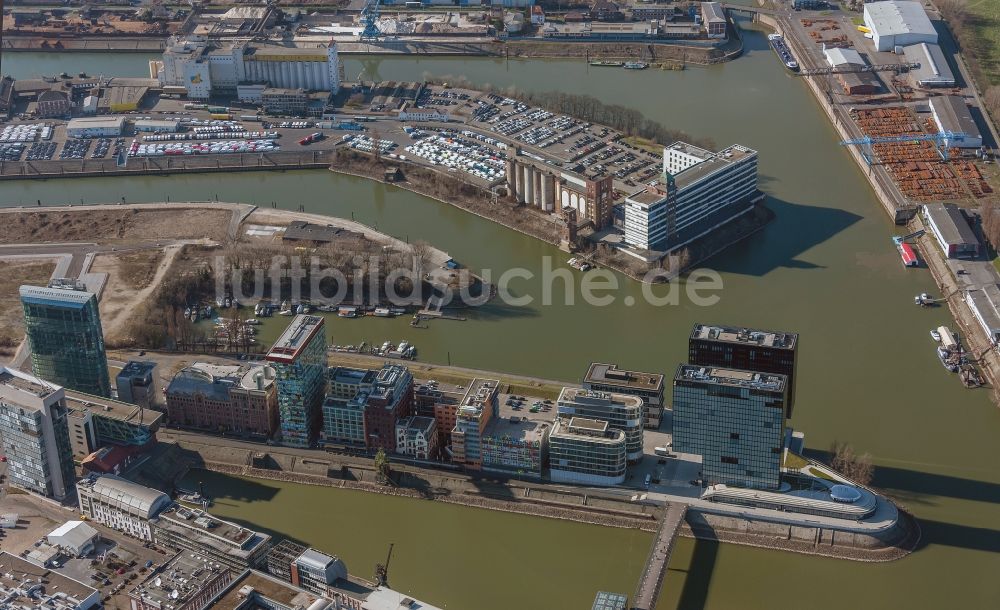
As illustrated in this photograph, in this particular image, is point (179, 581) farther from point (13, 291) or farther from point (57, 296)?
point (13, 291)

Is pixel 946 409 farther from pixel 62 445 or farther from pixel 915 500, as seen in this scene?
pixel 62 445

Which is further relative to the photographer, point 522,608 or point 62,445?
point 62,445

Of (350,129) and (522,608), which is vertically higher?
(350,129)

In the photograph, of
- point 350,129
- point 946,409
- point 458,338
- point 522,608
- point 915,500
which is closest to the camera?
point 522,608

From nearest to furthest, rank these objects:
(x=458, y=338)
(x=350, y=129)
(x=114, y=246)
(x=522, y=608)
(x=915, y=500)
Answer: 1. (x=522, y=608)
2. (x=915, y=500)
3. (x=458, y=338)
4. (x=114, y=246)
5. (x=350, y=129)

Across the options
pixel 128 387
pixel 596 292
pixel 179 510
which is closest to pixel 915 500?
pixel 596 292

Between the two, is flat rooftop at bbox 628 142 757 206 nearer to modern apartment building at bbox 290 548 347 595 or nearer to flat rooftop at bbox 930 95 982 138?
flat rooftop at bbox 930 95 982 138

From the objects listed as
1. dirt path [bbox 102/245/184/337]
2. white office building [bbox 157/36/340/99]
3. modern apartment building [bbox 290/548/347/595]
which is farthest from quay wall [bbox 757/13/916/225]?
modern apartment building [bbox 290/548/347/595]

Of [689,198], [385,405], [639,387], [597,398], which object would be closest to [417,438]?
[385,405]

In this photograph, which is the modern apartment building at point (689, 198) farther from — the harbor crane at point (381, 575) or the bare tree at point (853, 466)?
the harbor crane at point (381, 575)
